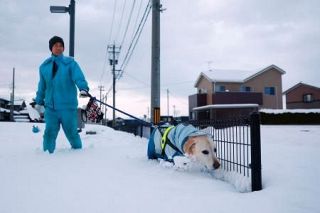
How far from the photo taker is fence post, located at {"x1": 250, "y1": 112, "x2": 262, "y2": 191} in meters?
2.75

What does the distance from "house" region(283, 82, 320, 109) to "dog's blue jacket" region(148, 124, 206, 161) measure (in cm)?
3565

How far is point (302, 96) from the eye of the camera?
123 feet

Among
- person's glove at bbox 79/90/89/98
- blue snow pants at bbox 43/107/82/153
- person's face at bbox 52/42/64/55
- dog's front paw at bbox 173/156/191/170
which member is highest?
person's face at bbox 52/42/64/55

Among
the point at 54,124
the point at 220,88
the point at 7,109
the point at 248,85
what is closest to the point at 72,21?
the point at 54,124

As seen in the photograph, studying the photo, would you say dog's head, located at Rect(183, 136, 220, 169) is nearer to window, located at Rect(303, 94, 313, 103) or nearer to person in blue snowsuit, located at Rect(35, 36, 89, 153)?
person in blue snowsuit, located at Rect(35, 36, 89, 153)

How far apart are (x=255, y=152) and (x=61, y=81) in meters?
3.41

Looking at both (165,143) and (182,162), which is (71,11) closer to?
(165,143)

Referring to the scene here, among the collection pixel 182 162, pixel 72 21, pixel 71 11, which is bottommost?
pixel 182 162

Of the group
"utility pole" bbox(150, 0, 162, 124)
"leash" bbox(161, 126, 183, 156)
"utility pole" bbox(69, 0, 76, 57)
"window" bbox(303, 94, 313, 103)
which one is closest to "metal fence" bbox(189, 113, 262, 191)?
"leash" bbox(161, 126, 183, 156)

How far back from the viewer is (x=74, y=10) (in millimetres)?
10766

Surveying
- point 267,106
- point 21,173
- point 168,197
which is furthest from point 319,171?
point 267,106

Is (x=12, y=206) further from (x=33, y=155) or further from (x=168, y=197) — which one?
(x=33, y=155)

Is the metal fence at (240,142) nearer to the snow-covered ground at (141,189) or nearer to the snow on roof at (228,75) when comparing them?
the snow-covered ground at (141,189)

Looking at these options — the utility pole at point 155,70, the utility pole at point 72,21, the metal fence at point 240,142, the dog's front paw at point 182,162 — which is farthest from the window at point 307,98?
the dog's front paw at point 182,162
